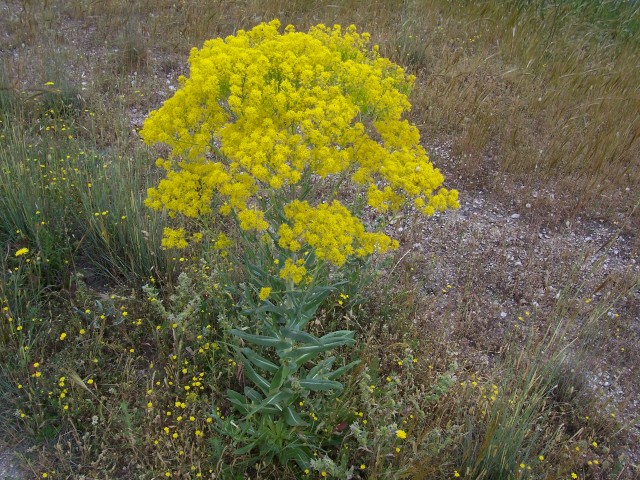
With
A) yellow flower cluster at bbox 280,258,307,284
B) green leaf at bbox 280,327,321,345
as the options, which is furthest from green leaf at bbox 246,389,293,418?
yellow flower cluster at bbox 280,258,307,284

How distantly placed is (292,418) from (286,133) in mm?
1332

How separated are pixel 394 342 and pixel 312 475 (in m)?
0.98

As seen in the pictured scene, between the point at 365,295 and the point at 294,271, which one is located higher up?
the point at 294,271

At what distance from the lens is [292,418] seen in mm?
2463

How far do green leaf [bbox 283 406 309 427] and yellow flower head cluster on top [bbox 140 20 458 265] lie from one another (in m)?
0.90

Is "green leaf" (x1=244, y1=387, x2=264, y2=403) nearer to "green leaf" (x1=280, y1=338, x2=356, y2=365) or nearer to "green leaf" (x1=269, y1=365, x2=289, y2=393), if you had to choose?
"green leaf" (x1=269, y1=365, x2=289, y2=393)

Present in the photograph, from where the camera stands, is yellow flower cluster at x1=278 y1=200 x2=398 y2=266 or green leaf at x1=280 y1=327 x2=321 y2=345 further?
green leaf at x1=280 y1=327 x2=321 y2=345

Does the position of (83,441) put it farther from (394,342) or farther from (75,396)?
(394,342)

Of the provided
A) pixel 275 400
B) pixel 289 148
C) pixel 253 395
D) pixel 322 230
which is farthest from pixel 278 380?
pixel 289 148

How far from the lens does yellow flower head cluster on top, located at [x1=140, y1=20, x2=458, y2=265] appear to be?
1.94 m

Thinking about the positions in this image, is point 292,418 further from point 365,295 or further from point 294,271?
point 365,295

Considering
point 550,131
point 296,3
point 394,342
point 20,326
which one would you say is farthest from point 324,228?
point 296,3

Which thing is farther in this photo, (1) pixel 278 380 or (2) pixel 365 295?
(2) pixel 365 295

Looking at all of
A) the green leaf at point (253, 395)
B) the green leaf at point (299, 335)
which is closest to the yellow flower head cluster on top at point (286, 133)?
the green leaf at point (299, 335)
